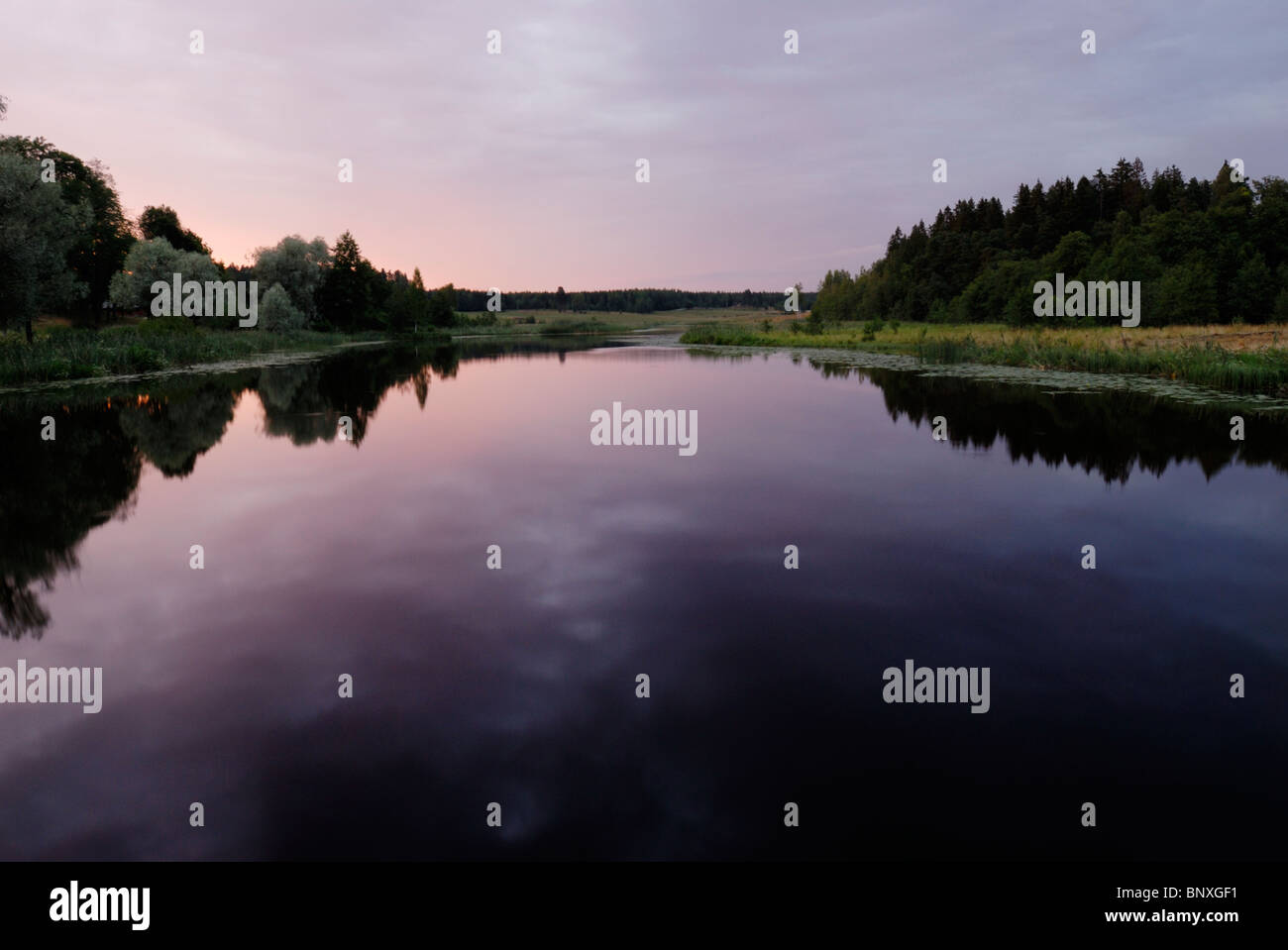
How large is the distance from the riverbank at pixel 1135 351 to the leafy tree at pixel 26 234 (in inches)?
1902

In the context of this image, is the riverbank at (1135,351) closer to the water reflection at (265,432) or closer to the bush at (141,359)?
the water reflection at (265,432)

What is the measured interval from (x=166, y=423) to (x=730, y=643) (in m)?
22.3

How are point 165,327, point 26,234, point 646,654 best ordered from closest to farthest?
point 646,654 → point 26,234 → point 165,327

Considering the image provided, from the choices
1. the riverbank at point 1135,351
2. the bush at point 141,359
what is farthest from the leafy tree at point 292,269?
the riverbank at point 1135,351

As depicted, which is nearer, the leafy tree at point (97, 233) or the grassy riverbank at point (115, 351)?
the grassy riverbank at point (115, 351)

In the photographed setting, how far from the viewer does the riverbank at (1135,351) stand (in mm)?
29094

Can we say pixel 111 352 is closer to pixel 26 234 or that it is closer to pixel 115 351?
pixel 115 351

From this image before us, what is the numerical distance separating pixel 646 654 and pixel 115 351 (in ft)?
143

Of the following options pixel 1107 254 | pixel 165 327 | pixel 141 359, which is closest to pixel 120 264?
pixel 165 327

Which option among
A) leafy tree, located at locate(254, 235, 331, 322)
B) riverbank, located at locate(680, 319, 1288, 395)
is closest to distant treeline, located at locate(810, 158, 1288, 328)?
riverbank, located at locate(680, 319, 1288, 395)

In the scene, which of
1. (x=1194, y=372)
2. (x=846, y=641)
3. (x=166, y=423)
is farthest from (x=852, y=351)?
(x=846, y=641)

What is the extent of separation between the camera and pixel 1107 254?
8575cm

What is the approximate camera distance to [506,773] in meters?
5.41
